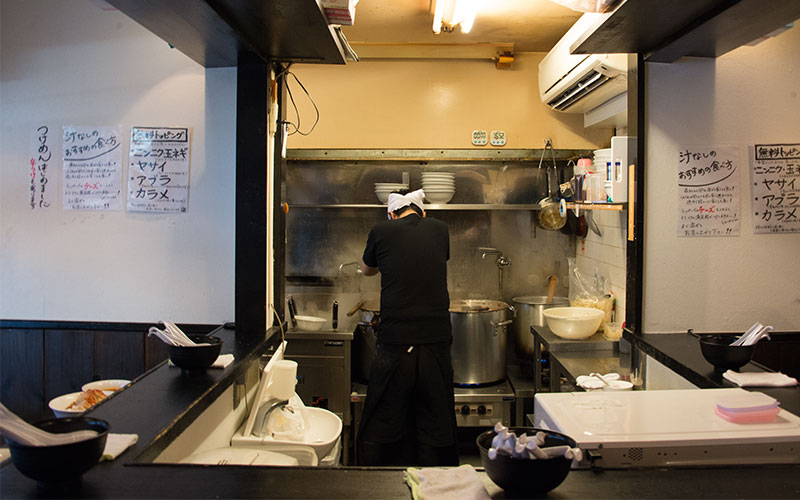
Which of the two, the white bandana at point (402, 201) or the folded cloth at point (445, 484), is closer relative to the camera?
the folded cloth at point (445, 484)

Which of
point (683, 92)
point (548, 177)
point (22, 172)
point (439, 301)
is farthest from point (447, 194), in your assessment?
point (22, 172)

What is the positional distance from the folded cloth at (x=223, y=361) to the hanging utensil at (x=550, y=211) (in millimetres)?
2798

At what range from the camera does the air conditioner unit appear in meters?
3.20

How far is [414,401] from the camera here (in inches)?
142

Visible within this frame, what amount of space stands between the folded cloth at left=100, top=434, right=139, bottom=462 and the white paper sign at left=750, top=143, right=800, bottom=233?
2756mm

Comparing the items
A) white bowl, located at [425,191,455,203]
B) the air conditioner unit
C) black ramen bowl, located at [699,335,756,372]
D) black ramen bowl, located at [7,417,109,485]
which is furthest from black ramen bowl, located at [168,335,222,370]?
white bowl, located at [425,191,455,203]

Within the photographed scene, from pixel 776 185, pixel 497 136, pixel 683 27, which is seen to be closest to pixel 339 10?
pixel 683 27

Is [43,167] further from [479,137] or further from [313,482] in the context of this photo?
[479,137]

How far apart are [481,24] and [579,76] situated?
887 millimetres

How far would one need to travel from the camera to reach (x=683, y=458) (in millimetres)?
1651

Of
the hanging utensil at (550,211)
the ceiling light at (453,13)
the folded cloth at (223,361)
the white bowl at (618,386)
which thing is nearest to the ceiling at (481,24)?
the ceiling light at (453,13)

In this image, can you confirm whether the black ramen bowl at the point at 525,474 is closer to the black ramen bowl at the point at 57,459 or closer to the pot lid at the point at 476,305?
the black ramen bowl at the point at 57,459

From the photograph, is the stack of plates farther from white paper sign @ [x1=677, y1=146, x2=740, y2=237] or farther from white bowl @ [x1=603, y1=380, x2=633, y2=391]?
white bowl @ [x1=603, y1=380, x2=633, y2=391]

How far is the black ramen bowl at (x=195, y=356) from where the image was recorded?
2.18 metres
